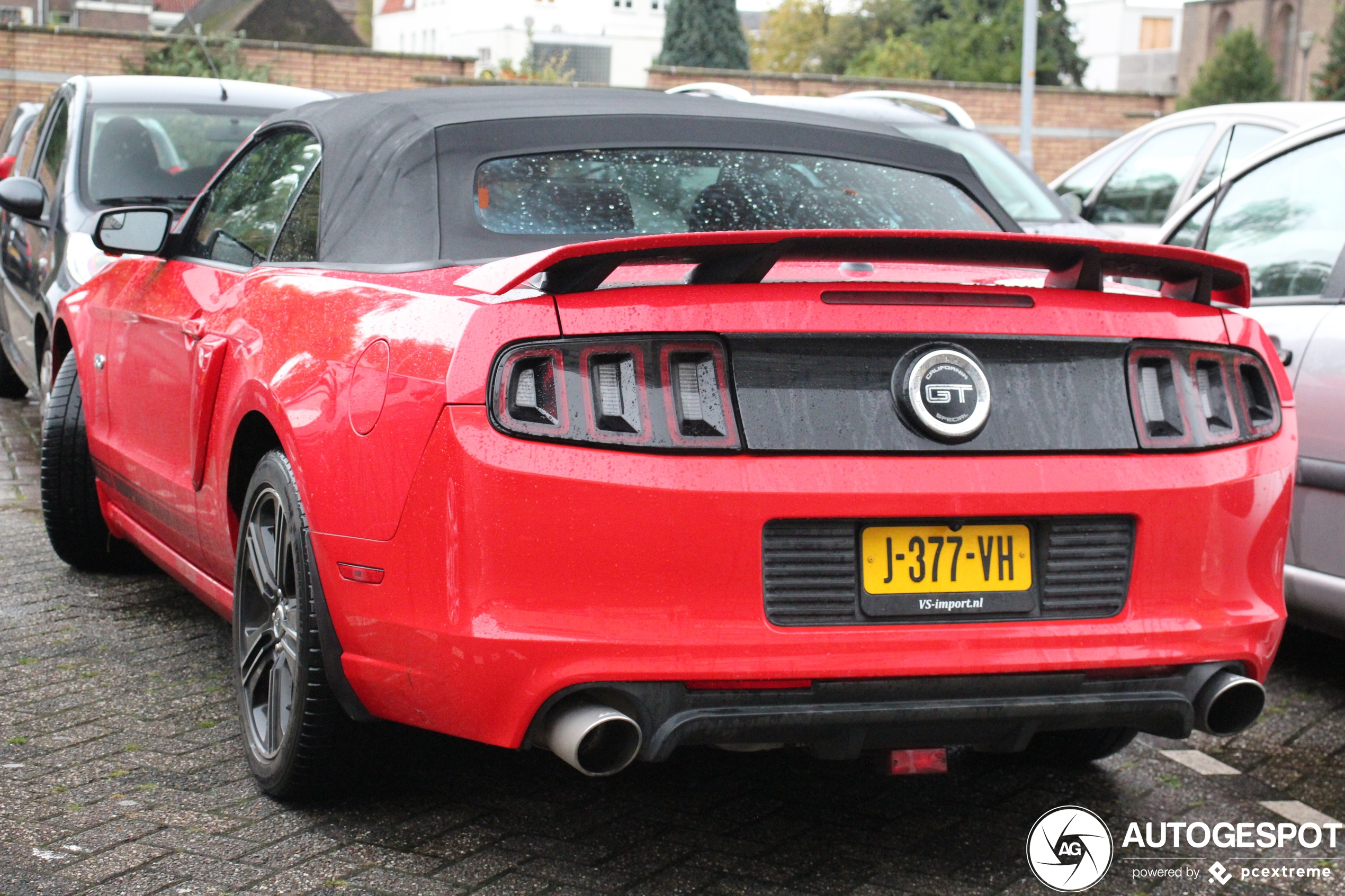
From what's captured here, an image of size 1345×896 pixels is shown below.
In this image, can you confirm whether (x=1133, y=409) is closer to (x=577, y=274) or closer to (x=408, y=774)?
(x=577, y=274)

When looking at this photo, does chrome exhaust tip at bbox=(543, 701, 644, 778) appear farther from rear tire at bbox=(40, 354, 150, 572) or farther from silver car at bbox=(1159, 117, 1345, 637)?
rear tire at bbox=(40, 354, 150, 572)

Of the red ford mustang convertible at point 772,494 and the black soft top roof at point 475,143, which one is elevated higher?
the black soft top roof at point 475,143

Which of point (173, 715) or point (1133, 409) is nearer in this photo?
point (1133, 409)

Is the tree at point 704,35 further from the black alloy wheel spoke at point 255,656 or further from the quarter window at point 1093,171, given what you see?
the black alloy wheel spoke at point 255,656

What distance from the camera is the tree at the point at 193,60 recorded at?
27.4 m

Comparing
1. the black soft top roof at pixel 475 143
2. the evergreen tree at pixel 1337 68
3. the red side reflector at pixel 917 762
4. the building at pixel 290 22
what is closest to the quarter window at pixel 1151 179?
the black soft top roof at pixel 475 143

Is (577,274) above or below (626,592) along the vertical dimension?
above

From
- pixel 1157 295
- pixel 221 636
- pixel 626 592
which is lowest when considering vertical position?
pixel 221 636

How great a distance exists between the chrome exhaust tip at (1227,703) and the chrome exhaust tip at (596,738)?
105 centimetres

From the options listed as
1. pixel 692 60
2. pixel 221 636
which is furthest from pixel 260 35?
pixel 221 636

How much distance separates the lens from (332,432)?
9.71 ft

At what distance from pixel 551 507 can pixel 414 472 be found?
0.92 ft

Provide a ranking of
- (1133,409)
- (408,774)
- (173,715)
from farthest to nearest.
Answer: (173,715), (408,774), (1133,409)

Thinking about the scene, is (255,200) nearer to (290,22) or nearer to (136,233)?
(136,233)
